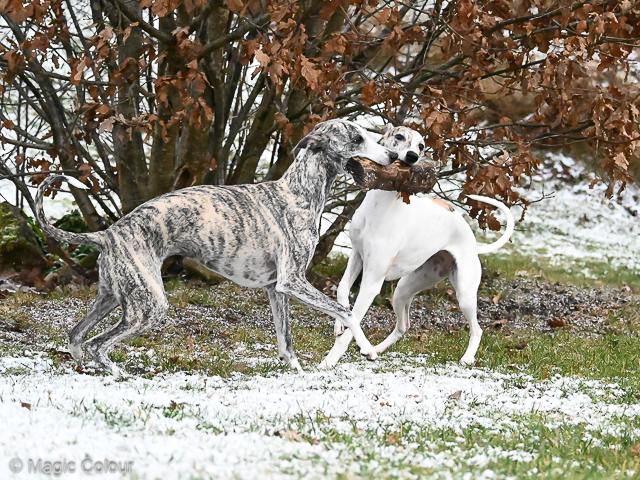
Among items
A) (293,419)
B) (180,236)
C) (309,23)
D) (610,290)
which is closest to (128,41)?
(309,23)

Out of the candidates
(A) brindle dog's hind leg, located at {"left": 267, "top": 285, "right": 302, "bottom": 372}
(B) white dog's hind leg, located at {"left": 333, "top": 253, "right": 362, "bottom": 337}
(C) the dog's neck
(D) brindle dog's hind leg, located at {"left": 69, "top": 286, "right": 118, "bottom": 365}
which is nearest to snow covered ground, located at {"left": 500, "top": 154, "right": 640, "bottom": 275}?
(B) white dog's hind leg, located at {"left": 333, "top": 253, "right": 362, "bottom": 337}

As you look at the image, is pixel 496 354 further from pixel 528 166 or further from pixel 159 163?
pixel 159 163

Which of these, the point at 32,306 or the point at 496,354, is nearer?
the point at 496,354

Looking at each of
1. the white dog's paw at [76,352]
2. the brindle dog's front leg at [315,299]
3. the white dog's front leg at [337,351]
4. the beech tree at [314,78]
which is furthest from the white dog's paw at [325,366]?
the beech tree at [314,78]

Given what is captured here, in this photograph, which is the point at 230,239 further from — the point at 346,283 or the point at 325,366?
the point at 325,366

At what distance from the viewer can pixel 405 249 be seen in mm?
5680

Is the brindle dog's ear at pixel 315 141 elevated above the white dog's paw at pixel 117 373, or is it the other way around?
the brindle dog's ear at pixel 315 141

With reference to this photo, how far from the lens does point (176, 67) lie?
270 inches

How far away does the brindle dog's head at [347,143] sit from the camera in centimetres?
510

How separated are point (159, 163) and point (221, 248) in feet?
11.5

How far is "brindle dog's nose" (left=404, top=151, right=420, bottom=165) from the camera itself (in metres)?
5.26

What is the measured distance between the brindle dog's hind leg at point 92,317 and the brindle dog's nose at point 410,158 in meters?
2.14

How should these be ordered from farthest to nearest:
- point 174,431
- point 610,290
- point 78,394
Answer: point 610,290
point 78,394
point 174,431

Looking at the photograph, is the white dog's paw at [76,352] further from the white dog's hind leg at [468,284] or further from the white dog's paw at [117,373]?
the white dog's hind leg at [468,284]
